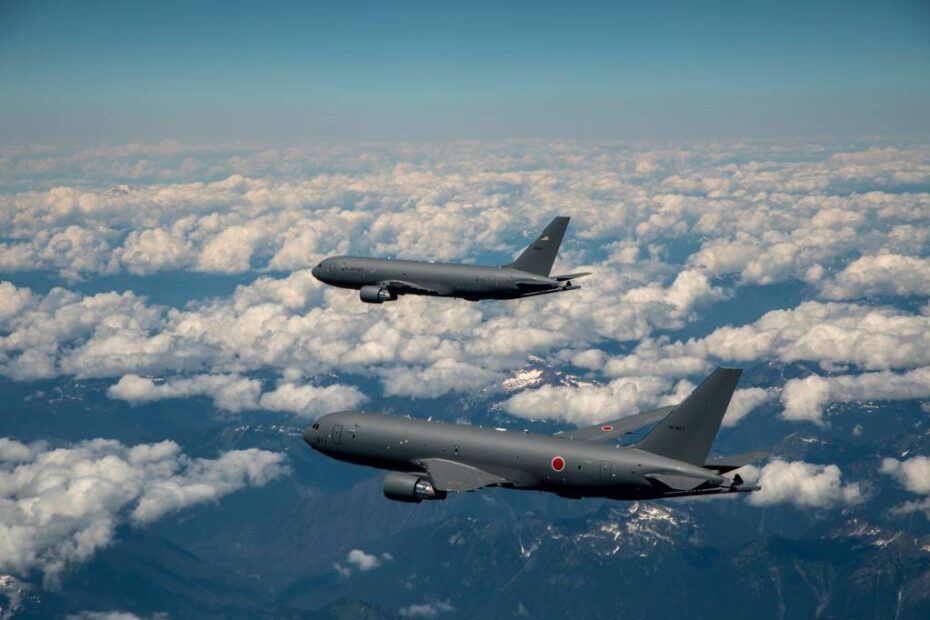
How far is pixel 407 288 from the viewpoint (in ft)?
449

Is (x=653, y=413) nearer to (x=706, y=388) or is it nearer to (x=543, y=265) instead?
(x=706, y=388)

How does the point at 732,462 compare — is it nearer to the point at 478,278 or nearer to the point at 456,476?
the point at 456,476

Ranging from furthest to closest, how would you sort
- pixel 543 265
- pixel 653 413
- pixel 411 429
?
pixel 543 265, pixel 653 413, pixel 411 429

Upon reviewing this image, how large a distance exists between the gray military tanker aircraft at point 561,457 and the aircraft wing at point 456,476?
101mm

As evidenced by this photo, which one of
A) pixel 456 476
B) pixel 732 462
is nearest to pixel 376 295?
pixel 456 476

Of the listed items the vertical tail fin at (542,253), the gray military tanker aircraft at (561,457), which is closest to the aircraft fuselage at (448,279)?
the vertical tail fin at (542,253)

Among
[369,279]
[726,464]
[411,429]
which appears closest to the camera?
[726,464]

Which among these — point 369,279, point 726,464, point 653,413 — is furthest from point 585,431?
point 369,279

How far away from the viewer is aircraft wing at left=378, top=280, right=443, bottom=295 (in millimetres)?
135375

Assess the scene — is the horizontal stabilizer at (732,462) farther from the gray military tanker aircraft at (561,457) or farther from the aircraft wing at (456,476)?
the aircraft wing at (456,476)

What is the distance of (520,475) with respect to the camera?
8619 cm

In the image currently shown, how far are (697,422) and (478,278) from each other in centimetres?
5762

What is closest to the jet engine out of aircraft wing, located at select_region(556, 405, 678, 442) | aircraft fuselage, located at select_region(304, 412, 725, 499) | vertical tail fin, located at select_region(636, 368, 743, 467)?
aircraft fuselage, located at select_region(304, 412, 725, 499)

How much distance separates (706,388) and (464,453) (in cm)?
2585
